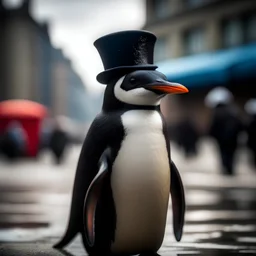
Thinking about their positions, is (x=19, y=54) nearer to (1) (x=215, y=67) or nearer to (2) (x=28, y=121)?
(1) (x=215, y=67)

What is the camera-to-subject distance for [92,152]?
388 cm

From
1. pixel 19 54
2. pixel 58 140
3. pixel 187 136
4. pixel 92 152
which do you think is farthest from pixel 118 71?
pixel 19 54

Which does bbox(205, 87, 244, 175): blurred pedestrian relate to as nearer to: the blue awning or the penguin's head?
the penguin's head

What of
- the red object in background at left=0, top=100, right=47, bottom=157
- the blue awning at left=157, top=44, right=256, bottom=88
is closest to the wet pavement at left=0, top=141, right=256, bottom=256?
the red object in background at left=0, top=100, right=47, bottom=157

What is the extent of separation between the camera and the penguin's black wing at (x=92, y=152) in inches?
150

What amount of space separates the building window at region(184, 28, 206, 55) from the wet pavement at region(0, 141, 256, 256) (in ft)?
65.0

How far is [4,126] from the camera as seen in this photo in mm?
21797

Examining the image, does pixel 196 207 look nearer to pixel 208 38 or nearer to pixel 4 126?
pixel 4 126

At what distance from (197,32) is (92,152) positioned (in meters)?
30.0

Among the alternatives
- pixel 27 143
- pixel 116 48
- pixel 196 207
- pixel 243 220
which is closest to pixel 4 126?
pixel 27 143

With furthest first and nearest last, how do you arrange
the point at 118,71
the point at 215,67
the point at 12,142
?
the point at 215,67, the point at 12,142, the point at 118,71

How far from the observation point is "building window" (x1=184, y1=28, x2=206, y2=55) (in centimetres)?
3263

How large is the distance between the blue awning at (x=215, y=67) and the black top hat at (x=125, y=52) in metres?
21.9

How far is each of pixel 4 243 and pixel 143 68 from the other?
1695 mm
